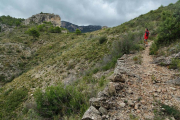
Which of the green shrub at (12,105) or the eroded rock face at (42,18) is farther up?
the eroded rock face at (42,18)

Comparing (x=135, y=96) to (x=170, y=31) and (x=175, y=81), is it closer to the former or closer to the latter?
(x=175, y=81)

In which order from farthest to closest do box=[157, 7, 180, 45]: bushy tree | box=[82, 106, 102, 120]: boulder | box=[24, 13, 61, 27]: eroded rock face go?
box=[24, 13, 61, 27]: eroded rock face
box=[157, 7, 180, 45]: bushy tree
box=[82, 106, 102, 120]: boulder

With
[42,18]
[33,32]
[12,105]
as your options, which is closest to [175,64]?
[12,105]

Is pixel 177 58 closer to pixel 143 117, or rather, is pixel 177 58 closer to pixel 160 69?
pixel 160 69

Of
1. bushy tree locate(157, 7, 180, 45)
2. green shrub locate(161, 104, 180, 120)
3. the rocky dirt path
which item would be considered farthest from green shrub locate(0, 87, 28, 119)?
bushy tree locate(157, 7, 180, 45)

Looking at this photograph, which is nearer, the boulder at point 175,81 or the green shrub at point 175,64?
the boulder at point 175,81

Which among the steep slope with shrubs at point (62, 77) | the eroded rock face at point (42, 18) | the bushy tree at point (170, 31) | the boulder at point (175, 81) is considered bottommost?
the steep slope with shrubs at point (62, 77)

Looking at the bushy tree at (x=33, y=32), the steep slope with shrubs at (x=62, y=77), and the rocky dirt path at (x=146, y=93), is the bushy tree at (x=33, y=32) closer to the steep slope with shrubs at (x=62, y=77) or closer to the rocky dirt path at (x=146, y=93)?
the steep slope with shrubs at (x=62, y=77)

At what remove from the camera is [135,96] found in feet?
9.24

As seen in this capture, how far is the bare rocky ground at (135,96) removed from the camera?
90.1 inches

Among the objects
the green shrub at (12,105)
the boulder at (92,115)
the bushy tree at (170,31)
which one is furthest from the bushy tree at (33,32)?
the boulder at (92,115)

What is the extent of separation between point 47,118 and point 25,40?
109ft

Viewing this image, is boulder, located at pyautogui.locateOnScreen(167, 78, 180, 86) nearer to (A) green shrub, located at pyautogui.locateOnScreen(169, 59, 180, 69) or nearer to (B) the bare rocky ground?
(B) the bare rocky ground

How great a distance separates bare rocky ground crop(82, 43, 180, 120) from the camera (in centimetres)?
229
